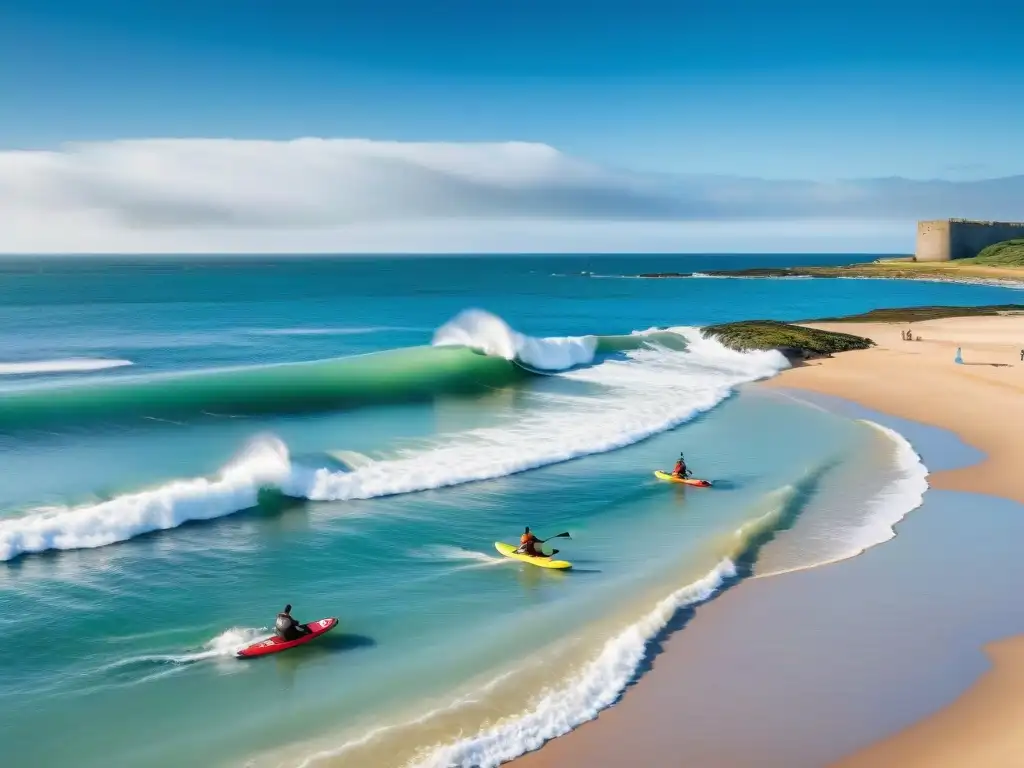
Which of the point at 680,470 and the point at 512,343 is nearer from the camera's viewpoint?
the point at 680,470

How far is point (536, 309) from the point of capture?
81.1 metres

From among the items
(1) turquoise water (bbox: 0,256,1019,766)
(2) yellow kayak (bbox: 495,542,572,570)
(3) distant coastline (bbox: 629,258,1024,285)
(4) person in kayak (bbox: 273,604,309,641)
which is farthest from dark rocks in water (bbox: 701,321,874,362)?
(3) distant coastline (bbox: 629,258,1024,285)

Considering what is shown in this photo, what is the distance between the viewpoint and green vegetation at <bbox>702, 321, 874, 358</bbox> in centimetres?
4066

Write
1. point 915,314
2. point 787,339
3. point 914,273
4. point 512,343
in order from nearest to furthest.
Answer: point 512,343 → point 787,339 → point 915,314 → point 914,273

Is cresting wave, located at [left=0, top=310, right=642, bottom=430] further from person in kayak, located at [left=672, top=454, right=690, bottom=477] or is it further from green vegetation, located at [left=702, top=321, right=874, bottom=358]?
person in kayak, located at [left=672, top=454, right=690, bottom=477]

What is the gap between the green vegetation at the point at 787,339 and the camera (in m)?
40.7

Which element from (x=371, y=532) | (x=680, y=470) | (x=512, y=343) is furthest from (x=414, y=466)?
(x=512, y=343)

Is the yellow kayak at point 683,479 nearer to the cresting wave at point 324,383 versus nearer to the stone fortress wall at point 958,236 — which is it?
the cresting wave at point 324,383

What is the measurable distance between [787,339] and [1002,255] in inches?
3686

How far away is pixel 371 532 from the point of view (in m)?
15.6

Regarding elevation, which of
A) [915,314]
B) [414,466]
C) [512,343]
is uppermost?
[512,343]

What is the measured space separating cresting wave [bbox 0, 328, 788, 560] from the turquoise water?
8 centimetres

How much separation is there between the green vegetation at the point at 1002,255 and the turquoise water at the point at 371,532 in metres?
94.5

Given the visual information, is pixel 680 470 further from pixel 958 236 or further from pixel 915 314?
pixel 958 236
